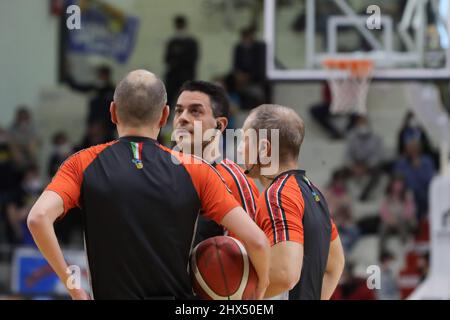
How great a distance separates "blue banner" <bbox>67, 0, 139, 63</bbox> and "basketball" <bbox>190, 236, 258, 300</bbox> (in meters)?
12.5

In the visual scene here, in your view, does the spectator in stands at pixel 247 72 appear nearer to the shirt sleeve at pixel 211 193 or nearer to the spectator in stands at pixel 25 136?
the spectator in stands at pixel 25 136

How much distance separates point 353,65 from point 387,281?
3344 mm

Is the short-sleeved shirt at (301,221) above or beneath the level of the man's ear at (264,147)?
beneath

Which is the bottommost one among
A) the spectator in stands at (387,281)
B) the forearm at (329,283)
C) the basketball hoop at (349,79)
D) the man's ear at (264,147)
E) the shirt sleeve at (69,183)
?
the spectator in stands at (387,281)

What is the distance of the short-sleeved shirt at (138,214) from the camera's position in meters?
3.69

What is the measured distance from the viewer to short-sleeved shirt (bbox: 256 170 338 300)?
13.2ft

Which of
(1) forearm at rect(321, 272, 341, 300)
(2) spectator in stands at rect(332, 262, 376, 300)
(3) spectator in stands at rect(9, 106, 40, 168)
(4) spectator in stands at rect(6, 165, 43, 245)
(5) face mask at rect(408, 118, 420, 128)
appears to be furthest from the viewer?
(3) spectator in stands at rect(9, 106, 40, 168)

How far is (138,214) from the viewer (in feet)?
12.1

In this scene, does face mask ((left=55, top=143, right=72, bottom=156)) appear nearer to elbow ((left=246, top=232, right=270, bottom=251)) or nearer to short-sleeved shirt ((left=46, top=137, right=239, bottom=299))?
short-sleeved shirt ((left=46, top=137, right=239, bottom=299))

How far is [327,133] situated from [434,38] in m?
4.58

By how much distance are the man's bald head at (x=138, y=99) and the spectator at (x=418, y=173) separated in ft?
31.8

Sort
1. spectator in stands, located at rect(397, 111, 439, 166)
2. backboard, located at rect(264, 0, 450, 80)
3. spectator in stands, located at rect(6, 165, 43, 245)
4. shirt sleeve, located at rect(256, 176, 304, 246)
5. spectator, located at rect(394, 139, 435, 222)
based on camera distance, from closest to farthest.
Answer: shirt sleeve, located at rect(256, 176, 304, 246) → backboard, located at rect(264, 0, 450, 80) → spectator, located at rect(394, 139, 435, 222) → spectator in stands, located at rect(397, 111, 439, 166) → spectator in stands, located at rect(6, 165, 43, 245)

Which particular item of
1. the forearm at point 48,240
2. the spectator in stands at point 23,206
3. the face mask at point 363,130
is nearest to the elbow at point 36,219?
the forearm at point 48,240

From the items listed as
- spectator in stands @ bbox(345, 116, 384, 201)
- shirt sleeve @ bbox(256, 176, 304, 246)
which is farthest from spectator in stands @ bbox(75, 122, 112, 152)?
shirt sleeve @ bbox(256, 176, 304, 246)
